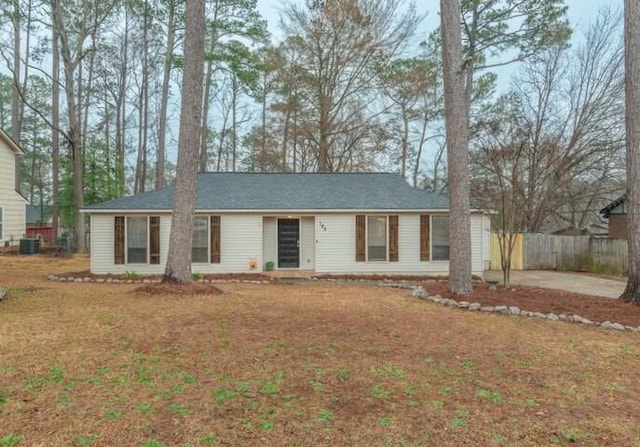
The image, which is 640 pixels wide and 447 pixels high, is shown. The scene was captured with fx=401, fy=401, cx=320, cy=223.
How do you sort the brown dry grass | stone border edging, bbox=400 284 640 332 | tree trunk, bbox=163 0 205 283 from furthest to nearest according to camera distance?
1. tree trunk, bbox=163 0 205 283
2. stone border edging, bbox=400 284 640 332
3. the brown dry grass

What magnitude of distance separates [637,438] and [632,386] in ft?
3.90

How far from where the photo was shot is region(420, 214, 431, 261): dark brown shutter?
39.5 feet

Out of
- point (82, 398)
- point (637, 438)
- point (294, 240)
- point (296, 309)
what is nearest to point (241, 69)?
point (294, 240)

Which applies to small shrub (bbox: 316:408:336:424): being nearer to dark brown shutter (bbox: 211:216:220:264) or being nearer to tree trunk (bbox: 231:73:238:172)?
dark brown shutter (bbox: 211:216:220:264)

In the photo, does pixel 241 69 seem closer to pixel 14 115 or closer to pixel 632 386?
pixel 14 115

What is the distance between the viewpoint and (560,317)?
6375 millimetres

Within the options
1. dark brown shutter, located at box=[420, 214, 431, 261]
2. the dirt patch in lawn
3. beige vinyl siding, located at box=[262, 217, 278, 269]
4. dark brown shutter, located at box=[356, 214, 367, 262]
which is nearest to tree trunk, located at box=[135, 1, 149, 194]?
beige vinyl siding, located at box=[262, 217, 278, 269]

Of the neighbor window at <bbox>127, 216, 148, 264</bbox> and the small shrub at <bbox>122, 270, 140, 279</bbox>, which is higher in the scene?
the neighbor window at <bbox>127, 216, 148, 264</bbox>

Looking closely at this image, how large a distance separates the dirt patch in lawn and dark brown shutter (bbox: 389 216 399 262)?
573 centimetres

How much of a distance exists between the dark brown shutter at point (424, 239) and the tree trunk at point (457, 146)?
4123 millimetres

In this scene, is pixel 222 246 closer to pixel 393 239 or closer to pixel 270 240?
pixel 270 240

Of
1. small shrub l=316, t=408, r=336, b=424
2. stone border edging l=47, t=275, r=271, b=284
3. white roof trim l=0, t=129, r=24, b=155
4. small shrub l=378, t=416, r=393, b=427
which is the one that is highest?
white roof trim l=0, t=129, r=24, b=155

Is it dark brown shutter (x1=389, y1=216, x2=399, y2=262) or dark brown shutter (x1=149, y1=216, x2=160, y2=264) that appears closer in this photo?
dark brown shutter (x1=149, y1=216, x2=160, y2=264)

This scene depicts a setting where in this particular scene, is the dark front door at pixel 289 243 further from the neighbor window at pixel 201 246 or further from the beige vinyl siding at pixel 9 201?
the beige vinyl siding at pixel 9 201
